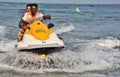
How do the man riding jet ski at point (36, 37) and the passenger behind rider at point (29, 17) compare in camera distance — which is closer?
the man riding jet ski at point (36, 37)

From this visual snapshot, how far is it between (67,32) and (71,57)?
6.76 meters

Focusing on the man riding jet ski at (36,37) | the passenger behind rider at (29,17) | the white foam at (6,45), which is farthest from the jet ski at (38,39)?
the white foam at (6,45)

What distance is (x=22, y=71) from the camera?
816cm

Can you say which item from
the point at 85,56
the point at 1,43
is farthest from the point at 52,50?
the point at 1,43

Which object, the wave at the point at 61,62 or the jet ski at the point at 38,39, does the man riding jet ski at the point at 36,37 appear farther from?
the wave at the point at 61,62

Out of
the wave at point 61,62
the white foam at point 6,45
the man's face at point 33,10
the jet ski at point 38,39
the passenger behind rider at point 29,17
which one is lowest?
the white foam at point 6,45

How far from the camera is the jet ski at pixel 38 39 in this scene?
8141 millimetres

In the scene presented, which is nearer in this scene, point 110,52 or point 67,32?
point 110,52

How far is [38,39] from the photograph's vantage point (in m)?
→ 8.30

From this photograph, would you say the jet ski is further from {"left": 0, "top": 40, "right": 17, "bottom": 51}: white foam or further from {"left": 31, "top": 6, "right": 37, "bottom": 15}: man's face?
{"left": 0, "top": 40, "right": 17, "bottom": 51}: white foam

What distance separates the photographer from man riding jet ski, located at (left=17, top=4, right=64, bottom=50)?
26.8 feet

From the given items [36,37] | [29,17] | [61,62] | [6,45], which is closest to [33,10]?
[29,17]

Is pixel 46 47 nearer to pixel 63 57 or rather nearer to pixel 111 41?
pixel 63 57

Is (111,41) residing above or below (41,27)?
below
